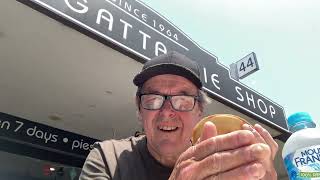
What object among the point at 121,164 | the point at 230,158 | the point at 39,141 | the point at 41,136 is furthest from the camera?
the point at 41,136

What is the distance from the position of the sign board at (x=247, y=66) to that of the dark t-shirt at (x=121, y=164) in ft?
12.1

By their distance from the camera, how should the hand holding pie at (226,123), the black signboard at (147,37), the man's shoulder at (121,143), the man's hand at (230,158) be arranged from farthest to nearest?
the black signboard at (147,37)
the man's shoulder at (121,143)
the hand holding pie at (226,123)
the man's hand at (230,158)

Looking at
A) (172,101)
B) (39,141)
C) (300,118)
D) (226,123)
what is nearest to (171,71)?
(172,101)

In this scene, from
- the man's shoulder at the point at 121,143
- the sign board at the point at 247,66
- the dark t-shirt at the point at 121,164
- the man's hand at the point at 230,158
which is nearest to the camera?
the man's hand at the point at 230,158

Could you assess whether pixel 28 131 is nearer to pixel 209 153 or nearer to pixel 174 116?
pixel 174 116

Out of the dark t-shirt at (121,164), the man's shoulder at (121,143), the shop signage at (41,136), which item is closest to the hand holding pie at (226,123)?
the dark t-shirt at (121,164)

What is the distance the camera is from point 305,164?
110 cm

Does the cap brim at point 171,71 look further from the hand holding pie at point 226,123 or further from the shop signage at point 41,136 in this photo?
the shop signage at point 41,136

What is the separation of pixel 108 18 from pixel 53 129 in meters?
1.85

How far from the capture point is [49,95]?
3.66 metres

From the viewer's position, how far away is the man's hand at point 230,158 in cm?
67

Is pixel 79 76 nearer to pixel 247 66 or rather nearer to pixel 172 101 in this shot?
pixel 172 101

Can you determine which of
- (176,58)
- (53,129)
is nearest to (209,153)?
(176,58)

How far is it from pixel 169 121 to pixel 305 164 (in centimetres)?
60
